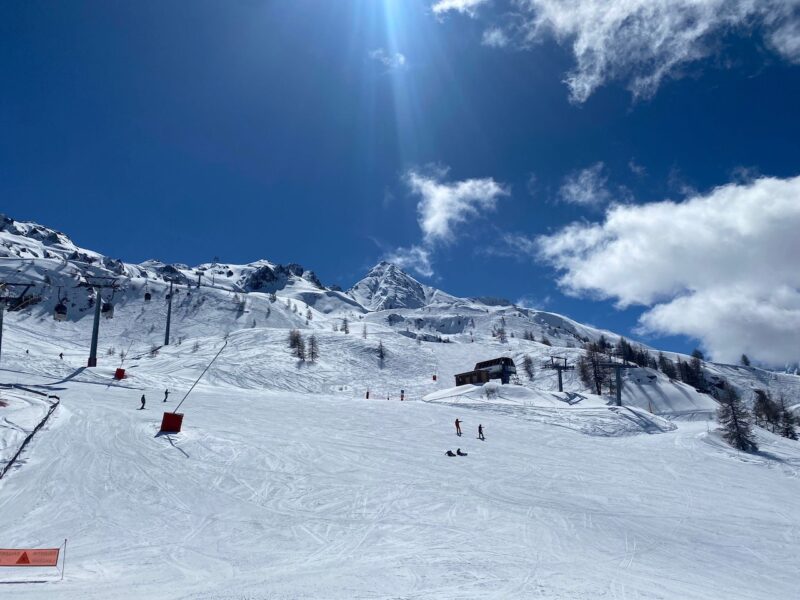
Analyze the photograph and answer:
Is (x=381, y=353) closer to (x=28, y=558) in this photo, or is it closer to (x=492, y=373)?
(x=492, y=373)

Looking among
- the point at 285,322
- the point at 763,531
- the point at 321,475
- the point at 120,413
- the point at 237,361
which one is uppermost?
the point at 285,322

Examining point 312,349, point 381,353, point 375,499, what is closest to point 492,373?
point 381,353

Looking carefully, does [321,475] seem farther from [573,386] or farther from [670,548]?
[573,386]

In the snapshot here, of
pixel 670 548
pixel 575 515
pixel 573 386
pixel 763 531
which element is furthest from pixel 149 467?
pixel 573 386

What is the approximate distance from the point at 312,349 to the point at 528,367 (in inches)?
1669

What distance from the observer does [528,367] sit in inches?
3521

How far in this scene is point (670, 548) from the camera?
1535cm

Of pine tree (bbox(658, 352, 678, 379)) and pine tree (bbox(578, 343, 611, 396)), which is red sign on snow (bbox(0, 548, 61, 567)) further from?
pine tree (bbox(658, 352, 678, 379))

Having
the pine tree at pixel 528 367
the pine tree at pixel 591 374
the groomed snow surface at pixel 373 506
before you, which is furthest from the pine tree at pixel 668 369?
the groomed snow surface at pixel 373 506

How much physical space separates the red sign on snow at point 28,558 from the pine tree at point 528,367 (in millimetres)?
81473

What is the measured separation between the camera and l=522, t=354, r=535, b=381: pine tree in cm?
8745

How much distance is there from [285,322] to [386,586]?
403 feet

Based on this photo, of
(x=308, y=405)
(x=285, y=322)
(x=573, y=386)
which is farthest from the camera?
(x=285, y=322)

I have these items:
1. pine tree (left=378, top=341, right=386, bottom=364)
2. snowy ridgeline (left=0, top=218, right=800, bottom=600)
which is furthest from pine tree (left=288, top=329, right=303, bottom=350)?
snowy ridgeline (left=0, top=218, right=800, bottom=600)
